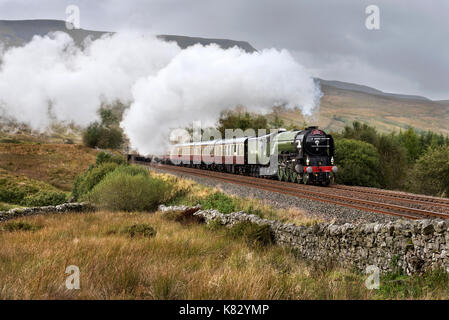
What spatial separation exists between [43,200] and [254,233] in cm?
2238

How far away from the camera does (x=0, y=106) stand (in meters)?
152

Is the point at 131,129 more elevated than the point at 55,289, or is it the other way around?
the point at 131,129

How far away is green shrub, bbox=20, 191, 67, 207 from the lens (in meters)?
27.8

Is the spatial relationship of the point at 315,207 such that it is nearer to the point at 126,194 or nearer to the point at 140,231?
the point at 140,231

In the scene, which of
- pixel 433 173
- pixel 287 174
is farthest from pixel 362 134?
pixel 287 174

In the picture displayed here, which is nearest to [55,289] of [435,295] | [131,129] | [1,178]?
[435,295]

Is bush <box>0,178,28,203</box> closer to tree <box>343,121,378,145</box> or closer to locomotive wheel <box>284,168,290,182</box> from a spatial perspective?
locomotive wheel <box>284,168,290,182</box>

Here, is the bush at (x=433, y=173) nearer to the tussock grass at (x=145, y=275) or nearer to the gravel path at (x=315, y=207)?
the gravel path at (x=315, y=207)

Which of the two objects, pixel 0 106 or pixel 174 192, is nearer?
pixel 174 192

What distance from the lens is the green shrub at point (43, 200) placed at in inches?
1094

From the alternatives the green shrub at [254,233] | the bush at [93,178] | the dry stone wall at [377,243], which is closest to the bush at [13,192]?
the bush at [93,178]

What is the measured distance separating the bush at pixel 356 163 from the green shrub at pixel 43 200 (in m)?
27.0
